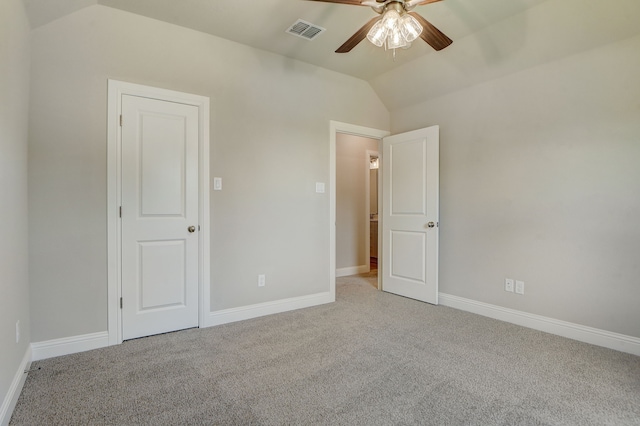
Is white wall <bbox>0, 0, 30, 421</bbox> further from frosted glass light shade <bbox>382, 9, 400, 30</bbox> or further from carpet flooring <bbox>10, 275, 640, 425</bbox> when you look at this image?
frosted glass light shade <bbox>382, 9, 400, 30</bbox>

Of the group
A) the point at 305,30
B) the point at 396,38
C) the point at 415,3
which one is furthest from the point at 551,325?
the point at 305,30

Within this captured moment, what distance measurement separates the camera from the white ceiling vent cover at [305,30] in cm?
279

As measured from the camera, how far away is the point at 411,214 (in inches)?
154

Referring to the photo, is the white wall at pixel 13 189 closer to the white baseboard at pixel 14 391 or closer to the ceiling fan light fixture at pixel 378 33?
the white baseboard at pixel 14 391

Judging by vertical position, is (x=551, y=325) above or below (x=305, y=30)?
below

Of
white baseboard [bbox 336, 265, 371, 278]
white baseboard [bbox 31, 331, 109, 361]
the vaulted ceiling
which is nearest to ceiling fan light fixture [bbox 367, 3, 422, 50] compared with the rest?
the vaulted ceiling

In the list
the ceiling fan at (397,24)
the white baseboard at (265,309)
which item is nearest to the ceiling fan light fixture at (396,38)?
the ceiling fan at (397,24)

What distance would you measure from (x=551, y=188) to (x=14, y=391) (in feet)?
13.5

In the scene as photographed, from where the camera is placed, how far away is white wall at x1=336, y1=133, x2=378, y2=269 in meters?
5.30

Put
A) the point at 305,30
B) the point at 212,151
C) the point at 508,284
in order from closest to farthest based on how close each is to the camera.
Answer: the point at 305,30
the point at 212,151
the point at 508,284

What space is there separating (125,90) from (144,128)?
1.03ft

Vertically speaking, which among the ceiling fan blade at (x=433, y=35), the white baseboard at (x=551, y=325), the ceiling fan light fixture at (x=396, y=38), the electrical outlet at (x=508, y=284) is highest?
the ceiling fan blade at (x=433, y=35)

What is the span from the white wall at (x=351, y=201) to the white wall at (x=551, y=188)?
1.88 m

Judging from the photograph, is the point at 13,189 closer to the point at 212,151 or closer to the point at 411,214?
the point at 212,151
